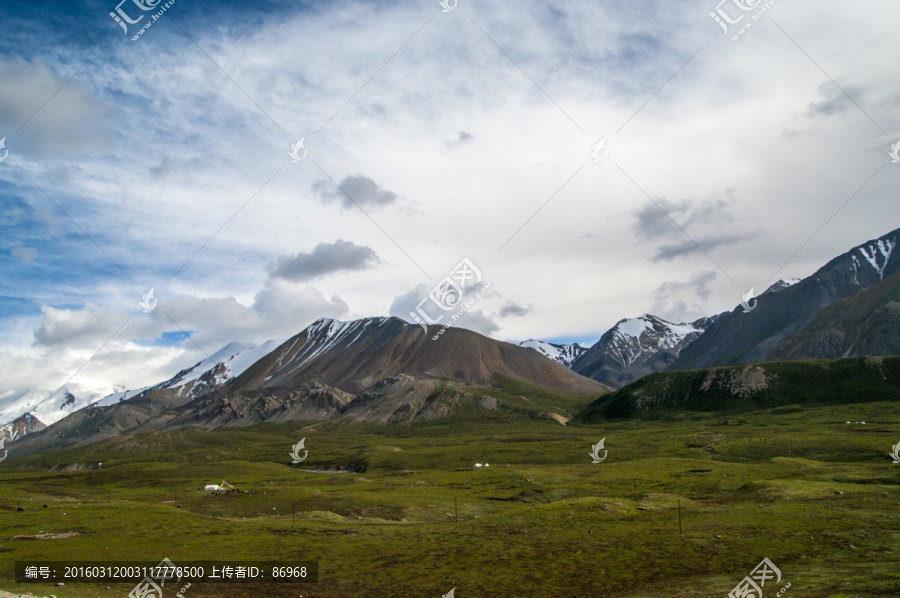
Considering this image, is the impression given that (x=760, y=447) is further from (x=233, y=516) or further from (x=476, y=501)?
(x=233, y=516)

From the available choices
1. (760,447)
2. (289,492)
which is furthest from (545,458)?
(289,492)

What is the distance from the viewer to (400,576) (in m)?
49.0

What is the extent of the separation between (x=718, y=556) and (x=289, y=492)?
79.9 metres

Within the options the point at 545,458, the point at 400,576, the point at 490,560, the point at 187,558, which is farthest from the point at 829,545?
the point at 545,458

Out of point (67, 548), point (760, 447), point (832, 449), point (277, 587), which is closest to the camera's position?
point (277, 587)

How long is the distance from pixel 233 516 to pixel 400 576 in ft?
168

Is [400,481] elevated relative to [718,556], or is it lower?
elevated

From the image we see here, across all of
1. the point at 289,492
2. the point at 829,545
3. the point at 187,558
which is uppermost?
the point at 289,492

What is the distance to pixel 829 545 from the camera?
168 feet

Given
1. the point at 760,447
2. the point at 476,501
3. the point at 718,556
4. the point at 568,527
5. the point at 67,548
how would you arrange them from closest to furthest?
the point at 718,556, the point at 67,548, the point at 568,527, the point at 476,501, the point at 760,447

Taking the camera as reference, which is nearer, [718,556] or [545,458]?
[718,556]

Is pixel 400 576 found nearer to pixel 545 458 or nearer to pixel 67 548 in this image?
pixel 67 548

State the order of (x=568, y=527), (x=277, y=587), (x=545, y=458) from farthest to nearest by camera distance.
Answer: (x=545, y=458) < (x=568, y=527) < (x=277, y=587)

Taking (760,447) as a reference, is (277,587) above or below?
below
